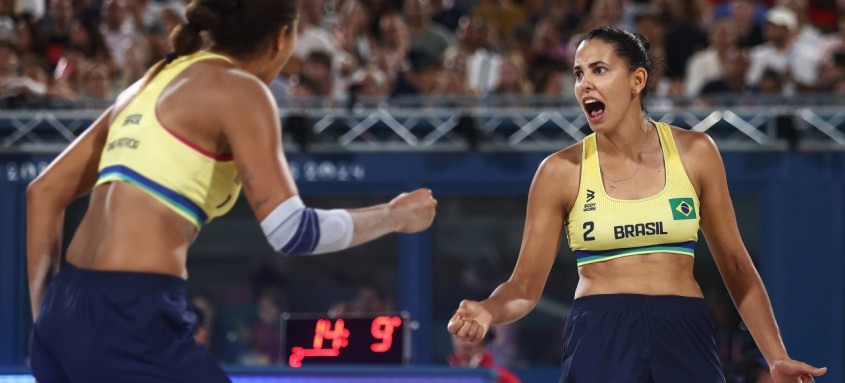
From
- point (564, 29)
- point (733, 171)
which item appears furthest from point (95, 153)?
point (564, 29)

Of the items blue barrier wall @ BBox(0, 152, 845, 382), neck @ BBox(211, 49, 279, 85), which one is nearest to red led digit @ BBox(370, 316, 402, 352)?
blue barrier wall @ BBox(0, 152, 845, 382)

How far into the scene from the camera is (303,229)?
3088 mm

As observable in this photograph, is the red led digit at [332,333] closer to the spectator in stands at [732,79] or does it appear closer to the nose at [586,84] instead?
the nose at [586,84]

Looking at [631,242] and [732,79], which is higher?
[732,79]

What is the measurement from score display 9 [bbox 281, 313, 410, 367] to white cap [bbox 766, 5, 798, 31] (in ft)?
16.3

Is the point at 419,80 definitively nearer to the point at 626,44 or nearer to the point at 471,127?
the point at 471,127

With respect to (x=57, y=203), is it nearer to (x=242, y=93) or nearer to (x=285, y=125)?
(x=242, y=93)

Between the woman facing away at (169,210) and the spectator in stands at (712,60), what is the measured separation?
7.30 meters

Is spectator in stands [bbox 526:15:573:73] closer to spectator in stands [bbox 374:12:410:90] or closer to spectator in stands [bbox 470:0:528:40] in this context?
spectator in stands [bbox 470:0:528:40]

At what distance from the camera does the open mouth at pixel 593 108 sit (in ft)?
12.8

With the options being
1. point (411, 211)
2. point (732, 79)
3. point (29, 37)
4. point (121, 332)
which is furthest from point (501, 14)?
point (121, 332)

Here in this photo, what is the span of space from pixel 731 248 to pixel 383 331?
2933mm

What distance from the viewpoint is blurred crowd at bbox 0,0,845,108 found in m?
9.94

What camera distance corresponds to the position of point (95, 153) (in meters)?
3.31
